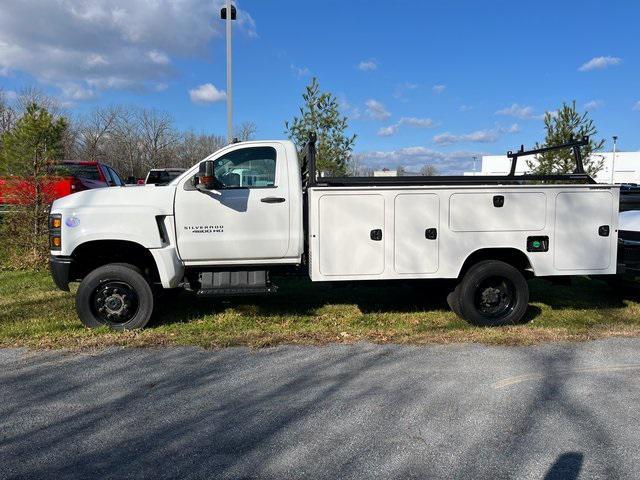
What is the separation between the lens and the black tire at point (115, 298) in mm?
6215

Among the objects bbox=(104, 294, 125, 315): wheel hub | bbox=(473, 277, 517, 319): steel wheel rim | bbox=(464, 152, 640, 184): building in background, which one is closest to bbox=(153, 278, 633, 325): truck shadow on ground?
bbox=(473, 277, 517, 319): steel wheel rim

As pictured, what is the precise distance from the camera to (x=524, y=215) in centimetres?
635

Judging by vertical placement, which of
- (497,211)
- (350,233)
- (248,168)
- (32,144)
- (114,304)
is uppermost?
(32,144)

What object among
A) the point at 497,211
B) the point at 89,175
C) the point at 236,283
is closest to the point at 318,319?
the point at 236,283

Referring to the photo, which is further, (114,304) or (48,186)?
(48,186)

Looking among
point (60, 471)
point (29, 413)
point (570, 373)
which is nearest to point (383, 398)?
point (570, 373)

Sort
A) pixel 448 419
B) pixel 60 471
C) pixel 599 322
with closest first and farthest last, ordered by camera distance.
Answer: pixel 60 471 < pixel 448 419 < pixel 599 322

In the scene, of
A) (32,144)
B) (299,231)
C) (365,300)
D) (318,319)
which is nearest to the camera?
(299,231)

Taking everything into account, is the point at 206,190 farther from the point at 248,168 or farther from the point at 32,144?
the point at 32,144

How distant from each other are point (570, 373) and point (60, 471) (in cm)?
423

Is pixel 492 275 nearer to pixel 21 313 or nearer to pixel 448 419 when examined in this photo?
pixel 448 419

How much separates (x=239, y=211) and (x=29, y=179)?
621cm

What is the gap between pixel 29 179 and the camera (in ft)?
34.0

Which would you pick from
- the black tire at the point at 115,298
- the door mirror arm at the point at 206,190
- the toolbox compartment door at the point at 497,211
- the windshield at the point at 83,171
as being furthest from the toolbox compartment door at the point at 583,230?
the windshield at the point at 83,171
